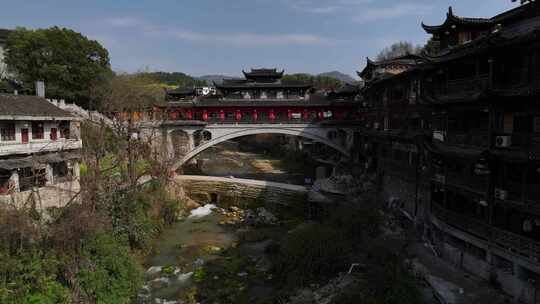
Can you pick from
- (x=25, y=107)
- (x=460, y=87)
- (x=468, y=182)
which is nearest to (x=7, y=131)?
(x=25, y=107)

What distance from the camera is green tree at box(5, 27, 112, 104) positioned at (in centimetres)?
4306

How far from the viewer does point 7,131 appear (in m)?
24.4

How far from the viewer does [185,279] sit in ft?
69.6

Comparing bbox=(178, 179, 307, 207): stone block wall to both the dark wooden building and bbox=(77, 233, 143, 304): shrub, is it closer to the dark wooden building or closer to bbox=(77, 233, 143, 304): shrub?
the dark wooden building

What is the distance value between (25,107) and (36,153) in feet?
12.7

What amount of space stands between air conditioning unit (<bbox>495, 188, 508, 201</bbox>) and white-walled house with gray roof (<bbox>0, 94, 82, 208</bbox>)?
25.5 m

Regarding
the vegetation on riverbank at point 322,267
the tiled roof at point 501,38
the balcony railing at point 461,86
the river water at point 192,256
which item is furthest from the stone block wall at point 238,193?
the tiled roof at point 501,38

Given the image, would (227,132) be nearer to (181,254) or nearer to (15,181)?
(181,254)

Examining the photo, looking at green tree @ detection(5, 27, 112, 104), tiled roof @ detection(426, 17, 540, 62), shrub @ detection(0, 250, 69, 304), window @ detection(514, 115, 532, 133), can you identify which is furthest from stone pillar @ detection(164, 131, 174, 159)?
window @ detection(514, 115, 532, 133)

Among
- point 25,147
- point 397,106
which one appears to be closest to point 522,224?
point 397,106

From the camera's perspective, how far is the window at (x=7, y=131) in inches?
947

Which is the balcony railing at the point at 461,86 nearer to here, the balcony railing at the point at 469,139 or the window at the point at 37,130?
the balcony railing at the point at 469,139

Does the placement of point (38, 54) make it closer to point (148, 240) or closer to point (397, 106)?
point (148, 240)

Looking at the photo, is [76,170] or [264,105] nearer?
[76,170]
